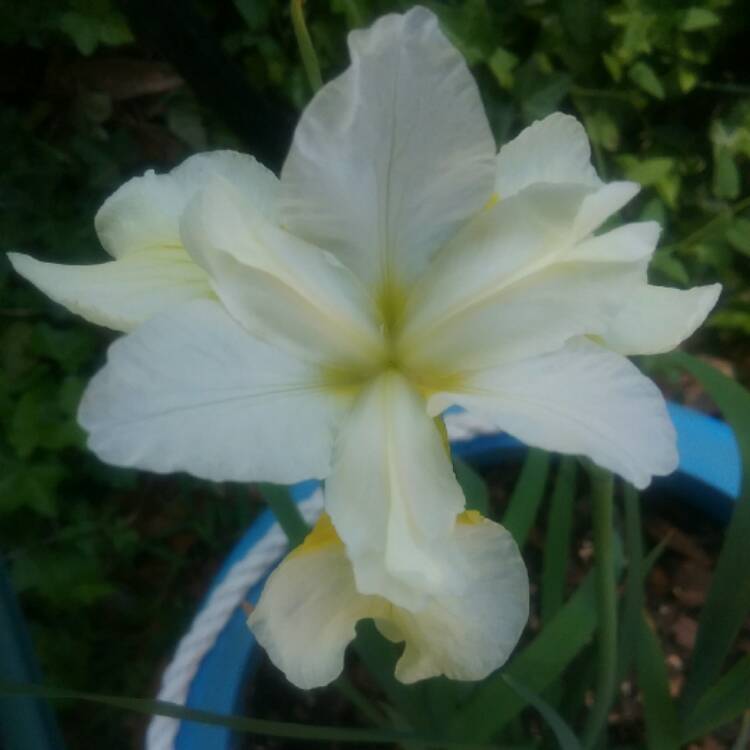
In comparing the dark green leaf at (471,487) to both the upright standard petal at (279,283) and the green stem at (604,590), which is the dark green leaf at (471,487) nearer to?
the green stem at (604,590)

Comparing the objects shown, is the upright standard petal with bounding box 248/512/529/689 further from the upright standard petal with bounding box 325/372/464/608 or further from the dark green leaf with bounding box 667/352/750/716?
the dark green leaf with bounding box 667/352/750/716

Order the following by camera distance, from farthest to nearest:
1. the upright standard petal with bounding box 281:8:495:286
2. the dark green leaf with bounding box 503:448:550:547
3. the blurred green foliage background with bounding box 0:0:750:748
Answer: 1. the blurred green foliage background with bounding box 0:0:750:748
2. the dark green leaf with bounding box 503:448:550:547
3. the upright standard petal with bounding box 281:8:495:286

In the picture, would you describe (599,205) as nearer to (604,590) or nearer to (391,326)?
(391,326)

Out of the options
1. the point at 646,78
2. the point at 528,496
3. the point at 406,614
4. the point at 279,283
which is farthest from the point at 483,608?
the point at 646,78

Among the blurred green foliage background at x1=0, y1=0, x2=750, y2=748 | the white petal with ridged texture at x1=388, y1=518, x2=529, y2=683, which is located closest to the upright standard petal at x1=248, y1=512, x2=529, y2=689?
the white petal with ridged texture at x1=388, y1=518, x2=529, y2=683

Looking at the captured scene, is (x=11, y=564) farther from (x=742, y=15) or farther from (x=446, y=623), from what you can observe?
(x=742, y=15)
